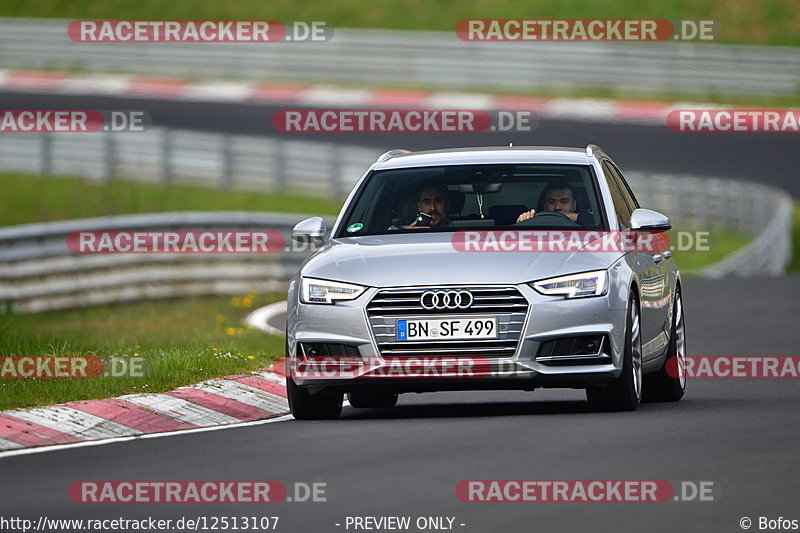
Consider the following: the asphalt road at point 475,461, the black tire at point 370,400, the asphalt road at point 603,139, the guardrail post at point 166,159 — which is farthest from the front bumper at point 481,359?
the asphalt road at point 603,139

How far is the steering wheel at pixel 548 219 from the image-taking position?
38.0 ft

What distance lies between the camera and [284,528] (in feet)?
24.4

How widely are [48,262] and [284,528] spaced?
53.2 ft

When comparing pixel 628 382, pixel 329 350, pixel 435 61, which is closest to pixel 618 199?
pixel 628 382

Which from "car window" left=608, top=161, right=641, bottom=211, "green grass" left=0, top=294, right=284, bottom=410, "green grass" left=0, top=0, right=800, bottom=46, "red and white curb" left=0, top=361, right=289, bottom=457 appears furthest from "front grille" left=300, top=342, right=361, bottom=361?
"green grass" left=0, top=0, right=800, bottom=46

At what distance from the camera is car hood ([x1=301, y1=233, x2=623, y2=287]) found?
10.6 m

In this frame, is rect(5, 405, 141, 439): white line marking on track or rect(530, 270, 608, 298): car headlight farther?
rect(530, 270, 608, 298): car headlight

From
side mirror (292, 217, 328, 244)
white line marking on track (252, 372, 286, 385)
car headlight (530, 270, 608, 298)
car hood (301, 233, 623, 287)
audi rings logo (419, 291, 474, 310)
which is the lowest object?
white line marking on track (252, 372, 286, 385)

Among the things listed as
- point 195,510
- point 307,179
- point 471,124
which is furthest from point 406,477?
point 471,124

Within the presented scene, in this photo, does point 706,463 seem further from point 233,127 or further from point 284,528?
point 233,127

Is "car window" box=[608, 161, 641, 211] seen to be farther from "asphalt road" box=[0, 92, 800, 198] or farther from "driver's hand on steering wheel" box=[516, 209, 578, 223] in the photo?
"asphalt road" box=[0, 92, 800, 198]

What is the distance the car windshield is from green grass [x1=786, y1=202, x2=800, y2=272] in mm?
16471

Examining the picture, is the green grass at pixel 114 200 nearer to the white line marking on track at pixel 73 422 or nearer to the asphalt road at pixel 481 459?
the asphalt road at pixel 481 459

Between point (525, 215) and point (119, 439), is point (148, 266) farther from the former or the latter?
point (119, 439)
